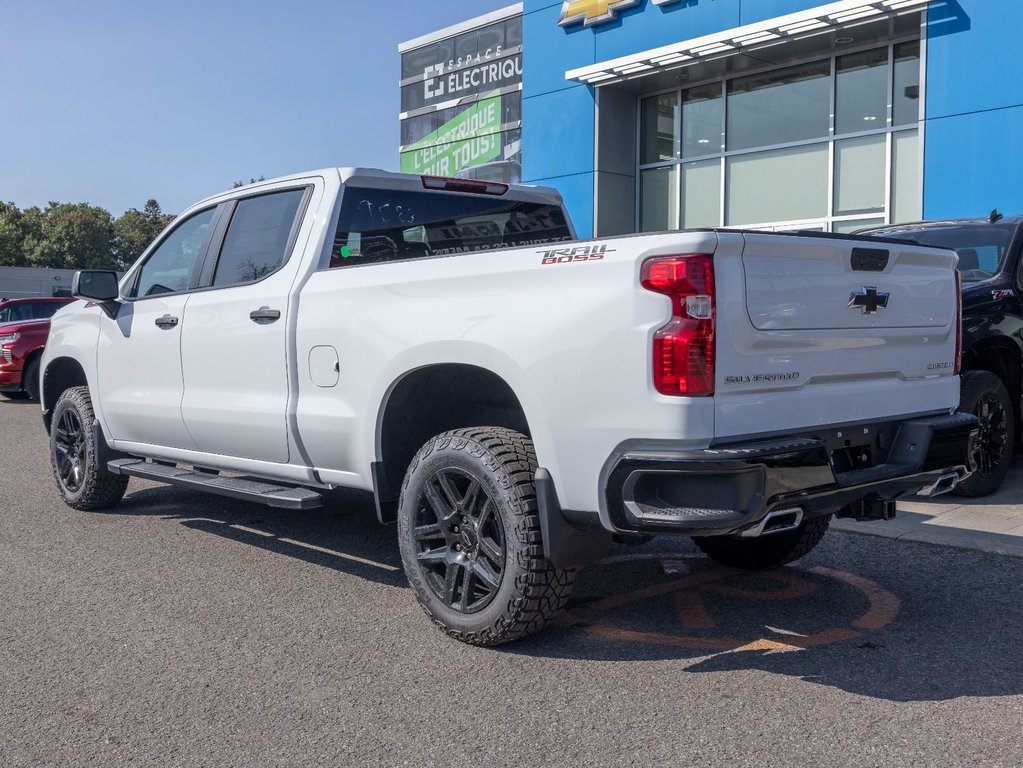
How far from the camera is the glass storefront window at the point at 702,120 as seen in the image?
1736 cm

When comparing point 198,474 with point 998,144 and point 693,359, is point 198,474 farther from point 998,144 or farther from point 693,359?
point 998,144

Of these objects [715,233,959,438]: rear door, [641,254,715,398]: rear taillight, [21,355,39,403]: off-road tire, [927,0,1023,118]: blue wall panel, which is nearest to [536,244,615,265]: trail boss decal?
[641,254,715,398]: rear taillight

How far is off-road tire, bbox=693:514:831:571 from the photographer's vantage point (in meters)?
4.92

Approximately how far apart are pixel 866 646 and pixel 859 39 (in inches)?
516

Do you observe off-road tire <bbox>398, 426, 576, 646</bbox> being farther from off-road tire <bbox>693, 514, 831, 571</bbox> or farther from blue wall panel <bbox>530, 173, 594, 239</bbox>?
blue wall panel <bbox>530, 173, 594, 239</bbox>

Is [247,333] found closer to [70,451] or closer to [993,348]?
[70,451]

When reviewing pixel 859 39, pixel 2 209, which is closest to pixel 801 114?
pixel 859 39

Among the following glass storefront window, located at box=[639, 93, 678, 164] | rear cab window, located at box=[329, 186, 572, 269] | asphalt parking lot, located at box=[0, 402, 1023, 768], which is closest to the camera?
asphalt parking lot, located at box=[0, 402, 1023, 768]

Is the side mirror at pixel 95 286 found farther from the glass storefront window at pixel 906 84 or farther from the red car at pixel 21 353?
the glass storefront window at pixel 906 84

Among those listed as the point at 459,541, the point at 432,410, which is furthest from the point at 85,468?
the point at 459,541

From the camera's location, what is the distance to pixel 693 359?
337 centimetres

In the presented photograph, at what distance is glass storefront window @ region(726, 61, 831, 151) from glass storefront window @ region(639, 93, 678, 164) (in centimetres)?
121

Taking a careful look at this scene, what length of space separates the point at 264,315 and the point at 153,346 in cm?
123

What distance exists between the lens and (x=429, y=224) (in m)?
5.44
